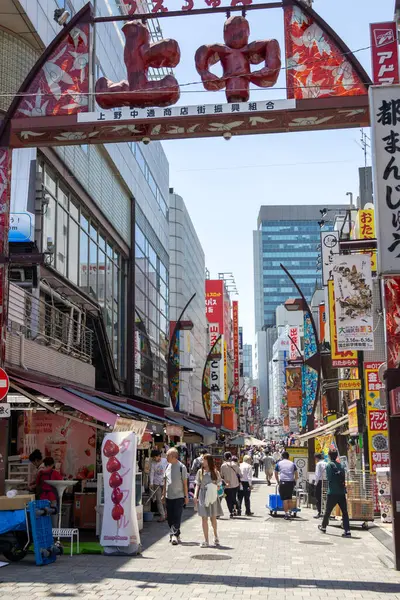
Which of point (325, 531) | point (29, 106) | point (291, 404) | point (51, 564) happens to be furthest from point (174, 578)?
point (291, 404)

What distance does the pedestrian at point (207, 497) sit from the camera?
547 inches

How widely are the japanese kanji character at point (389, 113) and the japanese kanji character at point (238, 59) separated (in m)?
3.29

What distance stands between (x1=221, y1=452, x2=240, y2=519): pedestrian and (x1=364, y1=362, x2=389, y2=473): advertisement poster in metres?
3.97

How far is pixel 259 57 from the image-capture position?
14.2 meters

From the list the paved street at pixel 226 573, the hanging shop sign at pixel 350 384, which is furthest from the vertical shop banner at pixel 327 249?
the paved street at pixel 226 573

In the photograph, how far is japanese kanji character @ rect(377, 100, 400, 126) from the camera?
1112cm

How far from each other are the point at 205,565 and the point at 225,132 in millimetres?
7663

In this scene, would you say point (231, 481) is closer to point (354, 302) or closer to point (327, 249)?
point (354, 302)

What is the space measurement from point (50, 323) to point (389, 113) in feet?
37.8

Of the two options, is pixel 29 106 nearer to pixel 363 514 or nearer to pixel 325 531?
pixel 325 531

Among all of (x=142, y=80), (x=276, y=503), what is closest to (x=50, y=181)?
(x=142, y=80)

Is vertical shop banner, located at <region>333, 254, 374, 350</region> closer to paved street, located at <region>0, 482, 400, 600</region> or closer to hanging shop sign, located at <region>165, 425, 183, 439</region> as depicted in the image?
paved street, located at <region>0, 482, 400, 600</region>

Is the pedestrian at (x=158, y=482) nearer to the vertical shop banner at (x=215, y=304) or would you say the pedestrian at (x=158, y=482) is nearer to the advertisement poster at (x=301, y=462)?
the advertisement poster at (x=301, y=462)

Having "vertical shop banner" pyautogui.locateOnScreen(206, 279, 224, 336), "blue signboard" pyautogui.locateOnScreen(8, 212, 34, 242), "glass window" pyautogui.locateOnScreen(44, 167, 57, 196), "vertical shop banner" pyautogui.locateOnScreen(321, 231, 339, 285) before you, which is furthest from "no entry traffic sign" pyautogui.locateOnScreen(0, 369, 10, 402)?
"vertical shop banner" pyautogui.locateOnScreen(206, 279, 224, 336)
